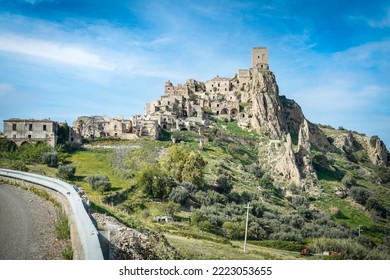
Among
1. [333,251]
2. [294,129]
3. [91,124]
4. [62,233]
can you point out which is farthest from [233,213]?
[294,129]

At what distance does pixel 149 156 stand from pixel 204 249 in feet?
75.8

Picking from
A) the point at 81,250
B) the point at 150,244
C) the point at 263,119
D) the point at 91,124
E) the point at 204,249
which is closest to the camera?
the point at 81,250

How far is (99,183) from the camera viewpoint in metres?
20.9

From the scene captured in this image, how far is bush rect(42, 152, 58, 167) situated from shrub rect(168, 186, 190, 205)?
6.59 meters

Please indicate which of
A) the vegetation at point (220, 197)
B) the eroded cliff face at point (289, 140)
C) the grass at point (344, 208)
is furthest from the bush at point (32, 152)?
the eroded cliff face at point (289, 140)

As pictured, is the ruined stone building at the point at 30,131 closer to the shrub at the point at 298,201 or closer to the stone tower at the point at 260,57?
the shrub at the point at 298,201

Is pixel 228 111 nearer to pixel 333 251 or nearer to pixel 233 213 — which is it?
pixel 233 213

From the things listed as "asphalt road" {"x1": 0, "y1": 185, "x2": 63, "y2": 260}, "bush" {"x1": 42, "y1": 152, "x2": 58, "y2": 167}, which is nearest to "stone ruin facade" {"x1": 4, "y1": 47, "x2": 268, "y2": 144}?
"bush" {"x1": 42, "y1": 152, "x2": 58, "y2": 167}

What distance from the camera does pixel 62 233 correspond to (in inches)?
256

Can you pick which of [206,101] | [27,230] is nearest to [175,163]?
[27,230]

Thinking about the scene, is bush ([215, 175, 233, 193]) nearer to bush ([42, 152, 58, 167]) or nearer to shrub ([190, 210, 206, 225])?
shrub ([190, 210, 206, 225])

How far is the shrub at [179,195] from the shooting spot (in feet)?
77.0

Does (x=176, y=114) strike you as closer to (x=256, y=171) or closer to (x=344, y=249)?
(x=256, y=171)

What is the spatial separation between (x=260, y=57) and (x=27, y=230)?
5858 centimetres
